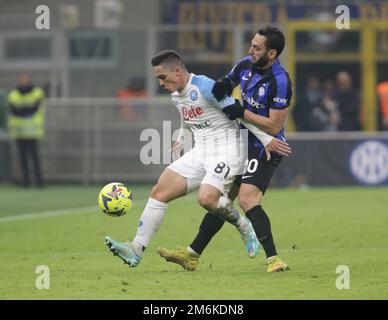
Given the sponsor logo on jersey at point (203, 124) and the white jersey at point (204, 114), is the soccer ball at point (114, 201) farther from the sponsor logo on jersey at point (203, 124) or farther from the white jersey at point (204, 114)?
the sponsor logo on jersey at point (203, 124)

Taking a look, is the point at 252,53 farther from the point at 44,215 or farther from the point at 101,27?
the point at 101,27

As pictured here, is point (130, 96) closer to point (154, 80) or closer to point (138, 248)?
point (154, 80)

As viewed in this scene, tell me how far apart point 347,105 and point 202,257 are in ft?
41.4

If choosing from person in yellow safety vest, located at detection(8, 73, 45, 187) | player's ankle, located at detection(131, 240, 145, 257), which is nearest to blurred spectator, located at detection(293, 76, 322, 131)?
person in yellow safety vest, located at detection(8, 73, 45, 187)

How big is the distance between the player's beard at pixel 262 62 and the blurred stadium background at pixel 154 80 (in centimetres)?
1250

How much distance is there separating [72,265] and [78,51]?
13991 mm

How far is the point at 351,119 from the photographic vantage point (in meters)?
23.5

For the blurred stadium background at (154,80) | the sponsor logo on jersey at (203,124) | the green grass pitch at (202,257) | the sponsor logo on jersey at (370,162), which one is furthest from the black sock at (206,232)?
the sponsor logo on jersey at (370,162)

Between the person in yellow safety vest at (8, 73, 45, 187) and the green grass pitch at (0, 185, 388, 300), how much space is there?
10.4 feet

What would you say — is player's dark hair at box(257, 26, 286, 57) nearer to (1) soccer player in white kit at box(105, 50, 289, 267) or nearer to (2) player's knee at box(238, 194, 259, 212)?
(1) soccer player in white kit at box(105, 50, 289, 267)

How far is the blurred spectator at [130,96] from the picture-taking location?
23709 mm

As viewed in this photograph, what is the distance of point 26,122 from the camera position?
76.6 feet

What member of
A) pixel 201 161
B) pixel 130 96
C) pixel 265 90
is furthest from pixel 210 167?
pixel 130 96
